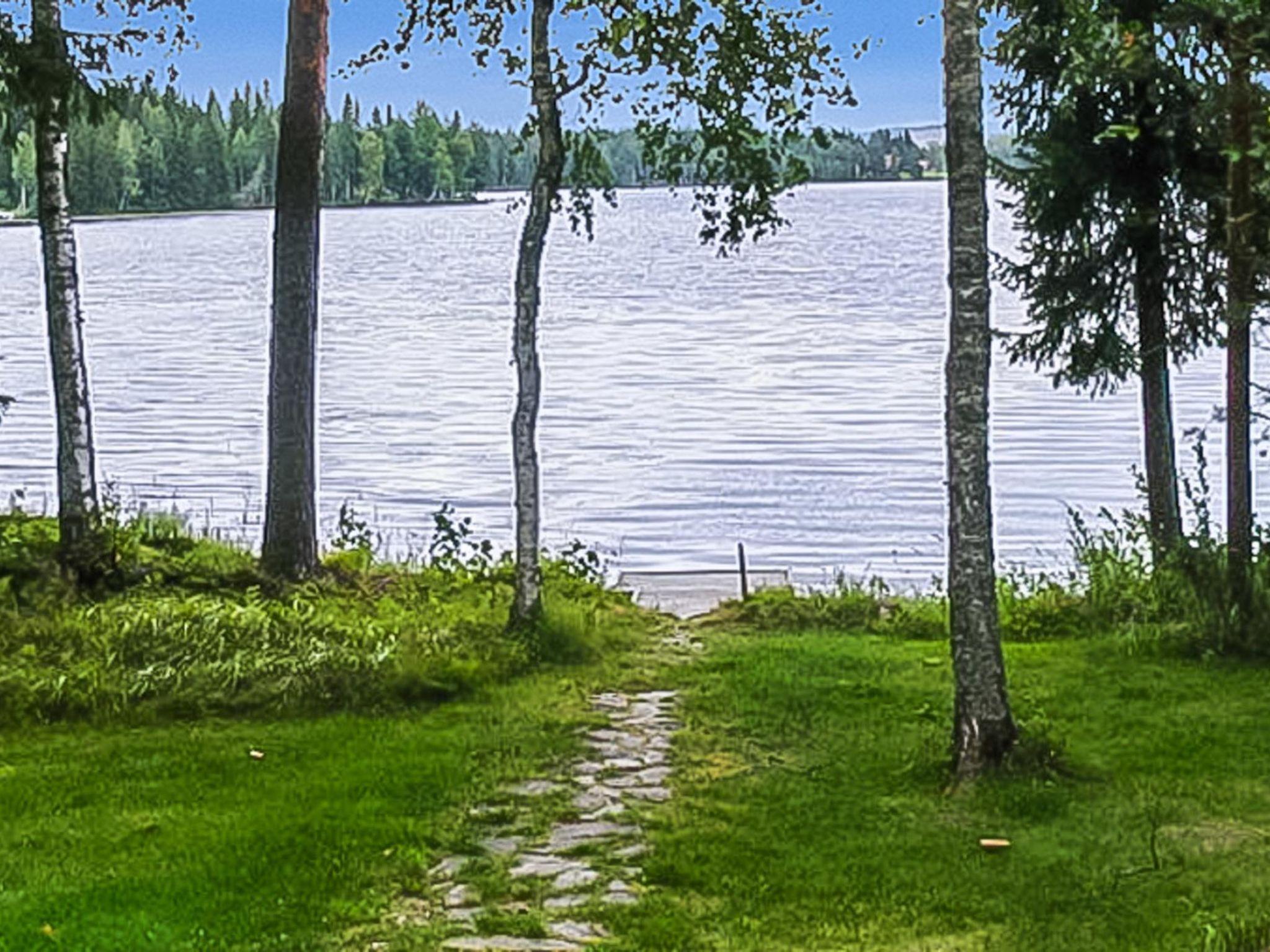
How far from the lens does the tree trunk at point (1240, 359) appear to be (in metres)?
8.20

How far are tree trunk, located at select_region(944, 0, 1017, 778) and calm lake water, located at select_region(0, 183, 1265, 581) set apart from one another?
7.90m

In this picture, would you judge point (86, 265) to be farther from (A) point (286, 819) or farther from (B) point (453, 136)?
(A) point (286, 819)

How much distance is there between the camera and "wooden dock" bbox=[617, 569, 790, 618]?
11125 mm

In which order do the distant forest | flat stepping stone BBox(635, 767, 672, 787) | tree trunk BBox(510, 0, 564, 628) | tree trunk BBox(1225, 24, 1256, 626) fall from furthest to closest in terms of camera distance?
the distant forest → tree trunk BBox(510, 0, 564, 628) → tree trunk BBox(1225, 24, 1256, 626) → flat stepping stone BBox(635, 767, 672, 787)

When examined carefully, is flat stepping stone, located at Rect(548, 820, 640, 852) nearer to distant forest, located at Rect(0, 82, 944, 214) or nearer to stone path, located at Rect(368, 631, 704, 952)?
stone path, located at Rect(368, 631, 704, 952)

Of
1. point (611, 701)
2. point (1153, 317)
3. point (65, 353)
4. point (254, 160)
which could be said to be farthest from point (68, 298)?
point (254, 160)

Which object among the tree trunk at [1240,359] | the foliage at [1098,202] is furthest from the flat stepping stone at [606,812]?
the foliage at [1098,202]

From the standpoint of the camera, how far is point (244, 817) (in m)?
5.53

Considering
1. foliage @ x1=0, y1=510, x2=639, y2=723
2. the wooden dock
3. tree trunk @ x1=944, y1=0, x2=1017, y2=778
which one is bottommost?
the wooden dock

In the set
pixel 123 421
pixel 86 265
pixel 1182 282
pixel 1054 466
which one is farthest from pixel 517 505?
pixel 86 265

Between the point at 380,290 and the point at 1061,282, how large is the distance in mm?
43860

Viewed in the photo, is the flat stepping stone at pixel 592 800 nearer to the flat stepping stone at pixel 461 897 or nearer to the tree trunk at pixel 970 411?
the flat stepping stone at pixel 461 897

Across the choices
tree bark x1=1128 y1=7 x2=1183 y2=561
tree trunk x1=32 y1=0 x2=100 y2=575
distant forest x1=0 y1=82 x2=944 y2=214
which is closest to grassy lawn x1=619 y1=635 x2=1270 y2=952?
tree bark x1=1128 y1=7 x2=1183 y2=561

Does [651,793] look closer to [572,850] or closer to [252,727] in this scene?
[572,850]
